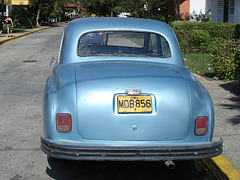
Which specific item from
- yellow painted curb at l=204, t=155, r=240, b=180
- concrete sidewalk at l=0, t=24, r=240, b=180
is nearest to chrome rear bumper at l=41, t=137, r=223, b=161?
yellow painted curb at l=204, t=155, r=240, b=180

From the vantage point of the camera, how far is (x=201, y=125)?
3957 mm

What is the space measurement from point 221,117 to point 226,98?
5.24 ft

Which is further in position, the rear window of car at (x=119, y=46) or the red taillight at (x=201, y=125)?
the rear window of car at (x=119, y=46)

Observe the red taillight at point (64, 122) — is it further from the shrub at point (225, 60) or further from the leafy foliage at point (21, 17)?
the leafy foliage at point (21, 17)

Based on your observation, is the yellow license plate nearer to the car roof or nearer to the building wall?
the car roof

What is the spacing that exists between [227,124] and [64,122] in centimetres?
347

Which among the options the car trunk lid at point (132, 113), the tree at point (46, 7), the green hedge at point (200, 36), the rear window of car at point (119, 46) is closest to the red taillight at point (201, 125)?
the car trunk lid at point (132, 113)

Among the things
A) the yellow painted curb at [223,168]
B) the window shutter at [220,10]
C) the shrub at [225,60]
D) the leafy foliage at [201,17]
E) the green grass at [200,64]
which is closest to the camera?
the yellow painted curb at [223,168]

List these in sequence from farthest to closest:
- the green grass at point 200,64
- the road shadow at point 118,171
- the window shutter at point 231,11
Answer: the window shutter at point 231,11 < the green grass at point 200,64 < the road shadow at point 118,171

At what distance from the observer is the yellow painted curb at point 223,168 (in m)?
4.40

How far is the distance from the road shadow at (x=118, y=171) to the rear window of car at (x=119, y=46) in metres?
1.41

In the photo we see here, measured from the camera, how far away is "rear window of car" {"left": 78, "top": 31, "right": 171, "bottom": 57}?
4969mm

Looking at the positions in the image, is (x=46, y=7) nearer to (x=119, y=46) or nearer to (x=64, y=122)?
(x=119, y=46)

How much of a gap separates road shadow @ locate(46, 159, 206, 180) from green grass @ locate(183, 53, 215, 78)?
262 inches
